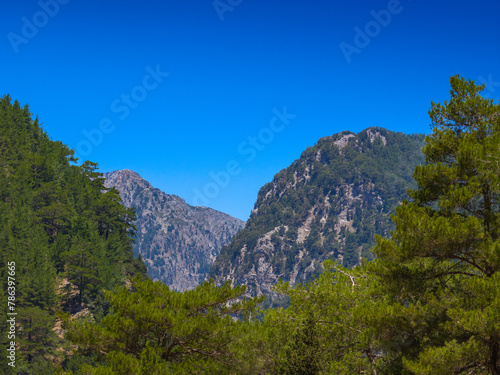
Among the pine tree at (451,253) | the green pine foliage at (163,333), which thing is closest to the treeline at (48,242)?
the green pine foliage at (163,333)

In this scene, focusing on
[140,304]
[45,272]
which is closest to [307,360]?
[140,304]

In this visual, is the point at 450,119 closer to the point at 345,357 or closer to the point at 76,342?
the point at 345,357

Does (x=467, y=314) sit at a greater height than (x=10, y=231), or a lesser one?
lesser

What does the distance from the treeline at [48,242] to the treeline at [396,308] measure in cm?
2089

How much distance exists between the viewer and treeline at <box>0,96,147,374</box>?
46.0 metres

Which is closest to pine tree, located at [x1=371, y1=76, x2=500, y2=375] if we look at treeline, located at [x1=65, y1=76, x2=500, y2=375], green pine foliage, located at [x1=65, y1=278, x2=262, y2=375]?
treeline, located at [x1=65, y1=76, x2=500, y2=375]

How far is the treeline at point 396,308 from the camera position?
37.9 ft

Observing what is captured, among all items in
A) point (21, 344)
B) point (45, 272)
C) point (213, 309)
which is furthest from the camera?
point (45, 272)

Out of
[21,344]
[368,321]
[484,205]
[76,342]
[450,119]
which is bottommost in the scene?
[21,344]

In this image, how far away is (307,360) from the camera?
16.4 m

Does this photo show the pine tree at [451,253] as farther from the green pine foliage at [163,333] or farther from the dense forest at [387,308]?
the green pine foliage at [163,333]

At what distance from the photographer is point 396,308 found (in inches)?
478

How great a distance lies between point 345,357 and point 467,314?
6.52 meters

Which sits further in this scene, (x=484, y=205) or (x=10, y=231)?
(x=10, y=231)
